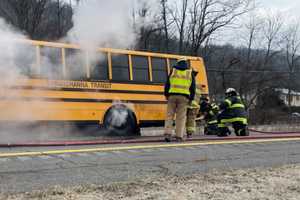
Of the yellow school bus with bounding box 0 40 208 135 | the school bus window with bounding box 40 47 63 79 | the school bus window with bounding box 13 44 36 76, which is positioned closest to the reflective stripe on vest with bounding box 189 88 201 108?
the yellow school bus with bounding box 0 40 208 135

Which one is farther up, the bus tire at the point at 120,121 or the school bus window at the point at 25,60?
the school bus window at the point at 25,60

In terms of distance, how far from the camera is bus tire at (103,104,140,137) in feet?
38.4

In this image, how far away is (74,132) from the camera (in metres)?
Result: 11.2

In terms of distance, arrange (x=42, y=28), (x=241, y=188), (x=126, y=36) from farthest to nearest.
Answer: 1. (x=42, y=28)
2. (x=126, y=36)
3. (x=241, y=188)

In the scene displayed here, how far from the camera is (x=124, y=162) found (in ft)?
20.6

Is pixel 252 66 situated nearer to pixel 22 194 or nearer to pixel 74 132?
pixel 74 132

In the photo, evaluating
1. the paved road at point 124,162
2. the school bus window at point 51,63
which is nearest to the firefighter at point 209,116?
the paved road at point 124,162

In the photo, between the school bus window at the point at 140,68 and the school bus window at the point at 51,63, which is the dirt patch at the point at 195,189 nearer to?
the school bus window at the point at 51,63

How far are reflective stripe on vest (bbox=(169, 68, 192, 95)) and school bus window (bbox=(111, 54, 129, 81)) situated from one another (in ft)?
8.34

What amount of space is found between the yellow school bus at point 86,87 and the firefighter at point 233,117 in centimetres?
184

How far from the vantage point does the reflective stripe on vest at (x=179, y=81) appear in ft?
31.8

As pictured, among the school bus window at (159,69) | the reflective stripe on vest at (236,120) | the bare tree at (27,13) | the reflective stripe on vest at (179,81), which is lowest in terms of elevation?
the reflective stripe on vest at (236,120)

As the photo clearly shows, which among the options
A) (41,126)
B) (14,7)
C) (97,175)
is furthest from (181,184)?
(14,7)

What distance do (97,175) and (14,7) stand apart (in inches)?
749
